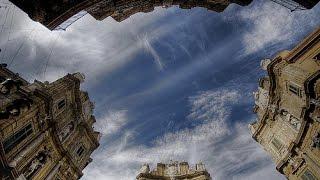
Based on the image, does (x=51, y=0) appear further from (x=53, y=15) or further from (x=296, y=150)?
(x=296, y=150)

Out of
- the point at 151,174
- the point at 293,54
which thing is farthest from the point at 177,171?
the point at 293,54

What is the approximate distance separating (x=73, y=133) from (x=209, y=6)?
20.5 meters

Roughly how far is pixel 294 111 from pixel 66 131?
24232 mm

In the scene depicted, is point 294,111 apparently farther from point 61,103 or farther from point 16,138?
point 16,138

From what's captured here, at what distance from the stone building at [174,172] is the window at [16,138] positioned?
14.1 metres

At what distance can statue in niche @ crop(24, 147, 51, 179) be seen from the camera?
22.4 metres

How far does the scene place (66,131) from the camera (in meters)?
29.4

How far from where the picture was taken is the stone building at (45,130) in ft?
66.0

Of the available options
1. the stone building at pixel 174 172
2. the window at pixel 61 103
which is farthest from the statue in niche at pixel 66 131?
the stone building at pixel 174 172

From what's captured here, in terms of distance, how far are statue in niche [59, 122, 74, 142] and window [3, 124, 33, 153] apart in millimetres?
4521

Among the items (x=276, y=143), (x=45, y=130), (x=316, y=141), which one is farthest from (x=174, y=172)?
(x=316, y=141)

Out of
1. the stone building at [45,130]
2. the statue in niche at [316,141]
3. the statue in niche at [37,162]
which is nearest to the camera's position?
the stone building at [45,130]

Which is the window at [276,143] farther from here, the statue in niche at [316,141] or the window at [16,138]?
the window at [16,138]

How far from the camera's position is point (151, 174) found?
3219 cm
